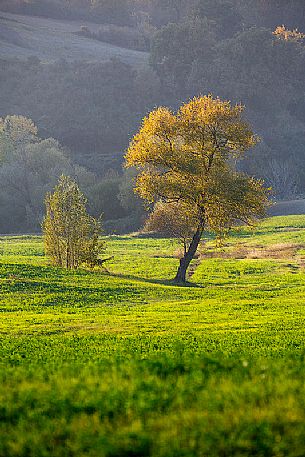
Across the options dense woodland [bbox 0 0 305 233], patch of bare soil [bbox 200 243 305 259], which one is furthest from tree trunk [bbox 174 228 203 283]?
dense woodland [bbox 0 0 305 233]

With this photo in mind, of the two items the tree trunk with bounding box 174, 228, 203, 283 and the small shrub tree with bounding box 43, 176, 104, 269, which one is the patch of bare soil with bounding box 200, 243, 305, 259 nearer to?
the tree trunk with bounding box 174, 228, 203, 283

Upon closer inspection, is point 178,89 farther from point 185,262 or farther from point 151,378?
point 151,378

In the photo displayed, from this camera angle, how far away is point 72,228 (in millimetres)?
53125

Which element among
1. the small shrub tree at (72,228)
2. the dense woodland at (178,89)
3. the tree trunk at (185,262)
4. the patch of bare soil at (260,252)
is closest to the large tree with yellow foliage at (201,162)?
the tree trunk at (185,262)

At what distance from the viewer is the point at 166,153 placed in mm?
51156

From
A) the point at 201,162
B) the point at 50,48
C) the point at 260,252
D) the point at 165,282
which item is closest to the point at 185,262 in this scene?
the point at 165,282

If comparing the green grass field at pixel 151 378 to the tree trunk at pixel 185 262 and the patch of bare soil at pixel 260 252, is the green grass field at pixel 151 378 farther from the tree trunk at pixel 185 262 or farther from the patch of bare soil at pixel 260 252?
the patch of bare soil at pixel 260 252

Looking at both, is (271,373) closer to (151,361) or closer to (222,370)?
(222,370)

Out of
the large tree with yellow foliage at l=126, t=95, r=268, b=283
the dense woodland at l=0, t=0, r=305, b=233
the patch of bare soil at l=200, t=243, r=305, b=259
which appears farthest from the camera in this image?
the dense woodland at l=0, t=0, r=305, b=233

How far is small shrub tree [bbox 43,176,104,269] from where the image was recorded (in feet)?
174

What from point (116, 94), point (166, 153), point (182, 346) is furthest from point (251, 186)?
point (116, 94)

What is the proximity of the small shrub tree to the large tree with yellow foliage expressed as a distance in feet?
17.3

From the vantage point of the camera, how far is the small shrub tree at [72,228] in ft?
174

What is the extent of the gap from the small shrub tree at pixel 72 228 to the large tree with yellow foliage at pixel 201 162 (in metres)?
5.29
